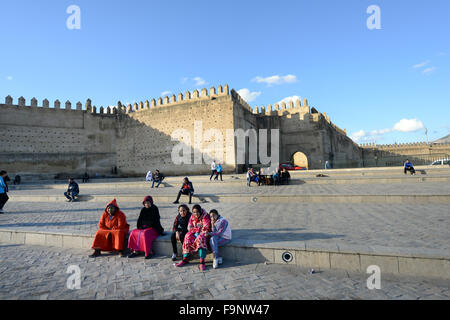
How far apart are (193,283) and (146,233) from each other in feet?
4.49

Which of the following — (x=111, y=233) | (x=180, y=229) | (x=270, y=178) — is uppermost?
(x=270, y=178)

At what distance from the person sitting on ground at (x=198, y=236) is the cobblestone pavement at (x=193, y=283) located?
0.15m

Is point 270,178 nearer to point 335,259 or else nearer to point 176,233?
A: point 176,233

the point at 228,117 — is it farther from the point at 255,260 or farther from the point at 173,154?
the point at 255,260

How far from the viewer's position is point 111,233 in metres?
4.09

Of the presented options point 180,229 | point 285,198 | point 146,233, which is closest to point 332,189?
point 285,198

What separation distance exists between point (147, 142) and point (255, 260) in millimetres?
22462

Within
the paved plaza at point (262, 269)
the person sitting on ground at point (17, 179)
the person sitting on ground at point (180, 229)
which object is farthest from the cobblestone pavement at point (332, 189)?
the person sitting on ground at point (17, 179)

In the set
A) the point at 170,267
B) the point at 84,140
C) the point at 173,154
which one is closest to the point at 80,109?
the point at 84,140

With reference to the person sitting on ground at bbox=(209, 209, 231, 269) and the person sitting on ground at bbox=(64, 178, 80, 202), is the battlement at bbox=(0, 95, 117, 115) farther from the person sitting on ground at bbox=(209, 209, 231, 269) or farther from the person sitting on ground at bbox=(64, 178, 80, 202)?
the person sitting on ground at bbox=(209, 209, 231, 269)

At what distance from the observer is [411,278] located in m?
2.77

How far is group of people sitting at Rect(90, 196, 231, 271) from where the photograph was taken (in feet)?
11.6

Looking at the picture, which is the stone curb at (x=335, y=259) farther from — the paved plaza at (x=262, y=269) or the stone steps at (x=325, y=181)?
the stone steps at (x=325, y=181)

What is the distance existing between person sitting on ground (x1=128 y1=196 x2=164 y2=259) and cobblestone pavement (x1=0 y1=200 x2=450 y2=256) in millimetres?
739
